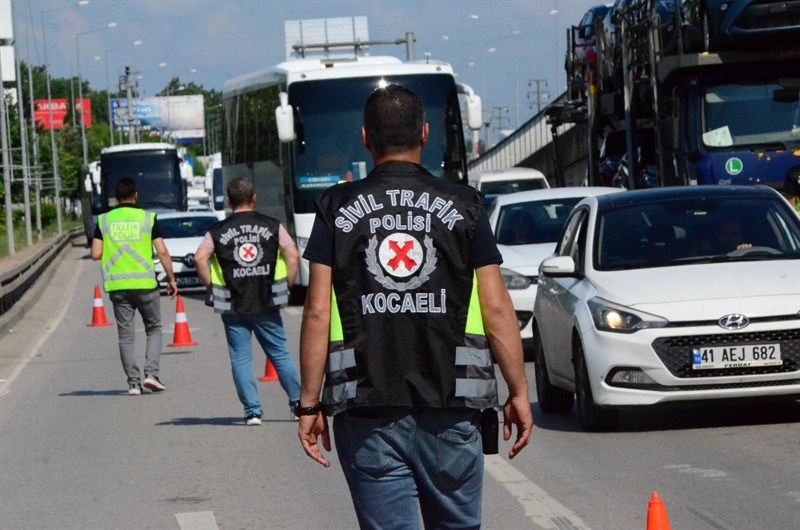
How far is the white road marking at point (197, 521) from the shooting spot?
8.20 meters

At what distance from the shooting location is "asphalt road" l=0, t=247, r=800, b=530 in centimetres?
821

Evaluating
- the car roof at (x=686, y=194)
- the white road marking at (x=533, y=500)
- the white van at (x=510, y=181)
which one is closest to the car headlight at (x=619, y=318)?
the white road marking at (x=533, y=500)

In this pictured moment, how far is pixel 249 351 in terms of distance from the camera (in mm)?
12039

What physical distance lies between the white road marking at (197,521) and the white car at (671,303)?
9.92 ft

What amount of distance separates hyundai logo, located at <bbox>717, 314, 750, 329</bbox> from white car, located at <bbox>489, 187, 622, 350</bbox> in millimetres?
5595

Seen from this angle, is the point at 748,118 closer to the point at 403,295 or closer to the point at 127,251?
the point at 127,251

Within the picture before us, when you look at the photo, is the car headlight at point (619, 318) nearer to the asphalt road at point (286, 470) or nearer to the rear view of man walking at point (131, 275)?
the asphalt road at point (286, 470)

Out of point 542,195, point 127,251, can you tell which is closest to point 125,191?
point 127,251

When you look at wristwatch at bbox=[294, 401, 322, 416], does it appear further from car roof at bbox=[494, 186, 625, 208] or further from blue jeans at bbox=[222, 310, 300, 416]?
car roof at bbox=[494, 186, 625, 208]

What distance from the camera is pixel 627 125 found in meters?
21.5

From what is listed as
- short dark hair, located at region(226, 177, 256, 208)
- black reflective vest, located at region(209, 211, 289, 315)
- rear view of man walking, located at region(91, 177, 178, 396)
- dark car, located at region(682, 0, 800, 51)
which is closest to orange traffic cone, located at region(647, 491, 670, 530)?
black reflective vest, located at region(209, 211, 289, 315)

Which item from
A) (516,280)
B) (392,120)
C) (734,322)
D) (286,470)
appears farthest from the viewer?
(516,280)

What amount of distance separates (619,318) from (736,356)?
0.75 m

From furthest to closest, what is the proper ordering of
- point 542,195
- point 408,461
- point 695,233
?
point 542,195 < point 695,233 < point 408,461
